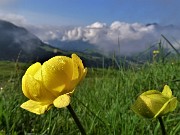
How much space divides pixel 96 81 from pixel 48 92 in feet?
14.4

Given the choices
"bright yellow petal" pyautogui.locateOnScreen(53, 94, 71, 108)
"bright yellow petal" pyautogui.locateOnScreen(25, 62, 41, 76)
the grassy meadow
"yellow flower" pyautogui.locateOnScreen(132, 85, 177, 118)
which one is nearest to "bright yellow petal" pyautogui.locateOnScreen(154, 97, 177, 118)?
"yellow flower" pyautogui.locateOnScreen(132, 85, 177, 118)

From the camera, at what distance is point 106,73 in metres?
5.95

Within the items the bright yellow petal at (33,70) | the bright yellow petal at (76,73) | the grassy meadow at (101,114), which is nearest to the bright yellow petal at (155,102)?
the bright yellow petal at (76,73)

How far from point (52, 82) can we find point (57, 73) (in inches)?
1.7

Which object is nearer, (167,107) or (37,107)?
(167,107)

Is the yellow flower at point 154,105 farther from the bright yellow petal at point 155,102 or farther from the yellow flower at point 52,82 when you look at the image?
the yellow flower at point 52,82

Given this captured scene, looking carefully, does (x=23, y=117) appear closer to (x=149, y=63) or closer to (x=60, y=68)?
(x=60, y=68)

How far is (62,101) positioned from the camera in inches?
54.0

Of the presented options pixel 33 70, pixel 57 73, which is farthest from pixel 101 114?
pixel 57 73

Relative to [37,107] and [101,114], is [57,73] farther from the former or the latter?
[101,114]

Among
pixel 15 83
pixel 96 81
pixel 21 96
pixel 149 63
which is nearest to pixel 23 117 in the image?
pixel 21 96

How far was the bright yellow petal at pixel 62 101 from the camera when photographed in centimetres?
134

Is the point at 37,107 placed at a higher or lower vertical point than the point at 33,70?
lower

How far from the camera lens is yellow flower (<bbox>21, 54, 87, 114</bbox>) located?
1435 millimetres
